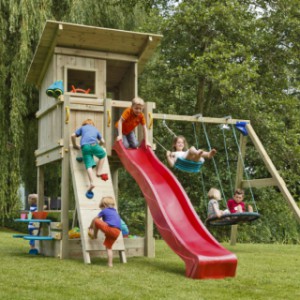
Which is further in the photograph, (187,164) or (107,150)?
(107,150)

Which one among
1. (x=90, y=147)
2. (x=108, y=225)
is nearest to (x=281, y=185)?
(x=90, y=147)

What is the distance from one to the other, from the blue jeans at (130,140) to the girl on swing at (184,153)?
625 millimetres

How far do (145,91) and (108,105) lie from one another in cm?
826

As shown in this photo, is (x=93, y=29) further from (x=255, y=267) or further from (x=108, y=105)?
(x=255, y=267)

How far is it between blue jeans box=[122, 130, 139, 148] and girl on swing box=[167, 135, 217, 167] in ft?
2.05

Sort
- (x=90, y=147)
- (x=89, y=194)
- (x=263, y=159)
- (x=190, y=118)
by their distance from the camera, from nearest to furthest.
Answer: (x=89, y=194) < (x=90, y=147) < (x=190, y=118) < (x=263, y=159)

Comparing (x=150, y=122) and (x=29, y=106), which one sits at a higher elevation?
(x=29, y=106)

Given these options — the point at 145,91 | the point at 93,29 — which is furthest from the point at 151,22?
the point at 93,29

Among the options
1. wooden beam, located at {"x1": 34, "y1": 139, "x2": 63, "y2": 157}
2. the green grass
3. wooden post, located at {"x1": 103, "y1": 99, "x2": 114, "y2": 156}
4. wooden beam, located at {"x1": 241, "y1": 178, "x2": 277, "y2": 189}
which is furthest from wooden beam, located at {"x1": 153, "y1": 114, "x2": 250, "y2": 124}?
the green grass

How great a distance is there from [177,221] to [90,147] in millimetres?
1809

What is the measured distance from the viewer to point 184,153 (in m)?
9.34

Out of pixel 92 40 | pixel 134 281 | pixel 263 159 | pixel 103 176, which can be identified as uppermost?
pixel 92 40

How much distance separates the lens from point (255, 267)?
7898mm

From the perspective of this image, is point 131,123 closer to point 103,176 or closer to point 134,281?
point 103,176
